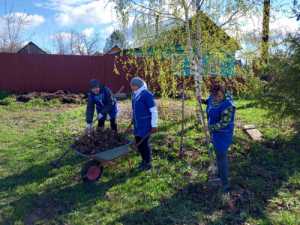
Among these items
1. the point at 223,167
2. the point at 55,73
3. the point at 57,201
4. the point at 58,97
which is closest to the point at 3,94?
the point at 55,73

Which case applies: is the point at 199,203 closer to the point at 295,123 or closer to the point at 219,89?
the point at 219,89

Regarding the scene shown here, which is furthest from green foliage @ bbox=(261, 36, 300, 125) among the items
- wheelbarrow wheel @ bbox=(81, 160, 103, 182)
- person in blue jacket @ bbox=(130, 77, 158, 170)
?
wheelbarrow wheel @ bbox=(81, 160, 103, 182)

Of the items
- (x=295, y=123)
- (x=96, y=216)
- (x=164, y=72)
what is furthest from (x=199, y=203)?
(x=295, y=123)

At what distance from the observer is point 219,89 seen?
5133 millimetres

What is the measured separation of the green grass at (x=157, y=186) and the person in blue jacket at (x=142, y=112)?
1.77 ft

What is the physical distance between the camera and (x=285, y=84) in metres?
7.93

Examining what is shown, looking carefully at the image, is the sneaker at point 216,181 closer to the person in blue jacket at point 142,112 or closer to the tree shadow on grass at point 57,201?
the person in blue jacket at point 142,112

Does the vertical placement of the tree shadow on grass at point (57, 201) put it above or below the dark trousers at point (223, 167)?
below

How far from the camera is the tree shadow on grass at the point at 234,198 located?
4.79 m

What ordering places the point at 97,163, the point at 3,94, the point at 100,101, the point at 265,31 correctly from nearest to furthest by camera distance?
the point at 97,163 < the point at 265,31 < the point at 100,101 < the point at 3,94

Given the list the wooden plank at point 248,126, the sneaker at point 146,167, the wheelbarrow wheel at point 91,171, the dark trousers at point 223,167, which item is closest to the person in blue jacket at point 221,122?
the dark trousers at point 223,167

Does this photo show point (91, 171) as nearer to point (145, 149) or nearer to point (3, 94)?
point (145, 149)

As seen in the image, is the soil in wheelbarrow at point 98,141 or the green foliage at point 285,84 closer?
the soil in wheelbarrow at point 98,141

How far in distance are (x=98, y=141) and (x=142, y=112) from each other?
85 centimetres
